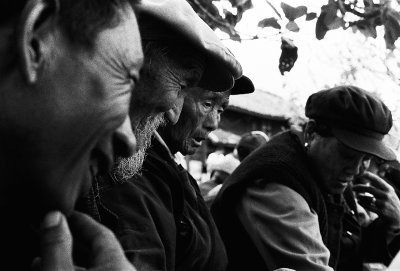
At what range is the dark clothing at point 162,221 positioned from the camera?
2455 mm

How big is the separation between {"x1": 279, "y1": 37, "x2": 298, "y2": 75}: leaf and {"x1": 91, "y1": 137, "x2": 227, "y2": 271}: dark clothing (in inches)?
51.6

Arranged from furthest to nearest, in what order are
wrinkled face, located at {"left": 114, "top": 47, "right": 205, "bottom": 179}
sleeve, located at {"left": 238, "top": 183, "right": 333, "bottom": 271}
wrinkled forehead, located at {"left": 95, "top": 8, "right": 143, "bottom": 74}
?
sleeve, located at {"left": 238, "top": 183, "right": 333, "bottom": 271} → wrinkled face, located at {"left": 114, "top": 47, "right": 205, "bottom": 179} → wrinkled forehead, located at {"left": 95, "top": 8, "right": 143, "bottom": 74}

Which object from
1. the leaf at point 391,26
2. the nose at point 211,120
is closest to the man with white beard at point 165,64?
the nose at point 211,120

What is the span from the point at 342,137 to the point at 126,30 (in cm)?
308

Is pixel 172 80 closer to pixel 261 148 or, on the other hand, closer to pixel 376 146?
pixel 261 148

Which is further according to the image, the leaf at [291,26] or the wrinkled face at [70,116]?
the leaf at [291,26]

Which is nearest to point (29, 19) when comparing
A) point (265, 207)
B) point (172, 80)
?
point (172, 80)

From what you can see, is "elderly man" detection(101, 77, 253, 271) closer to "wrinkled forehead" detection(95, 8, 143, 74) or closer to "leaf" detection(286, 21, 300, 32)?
"leaf" detection(286, 21, 300, 32)

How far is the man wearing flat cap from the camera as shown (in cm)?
245

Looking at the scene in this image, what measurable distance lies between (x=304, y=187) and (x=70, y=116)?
9.30 ft

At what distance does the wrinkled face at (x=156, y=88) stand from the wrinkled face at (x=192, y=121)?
739 mm

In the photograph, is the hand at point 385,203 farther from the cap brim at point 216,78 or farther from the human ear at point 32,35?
the human ear at point 32,35

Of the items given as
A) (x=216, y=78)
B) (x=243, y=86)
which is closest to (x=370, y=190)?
(x=243, y=86)

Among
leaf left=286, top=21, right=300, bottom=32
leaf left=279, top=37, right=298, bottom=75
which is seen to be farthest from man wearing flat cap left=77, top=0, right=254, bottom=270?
leaf left=286, top=21, right=300, bottom=32
